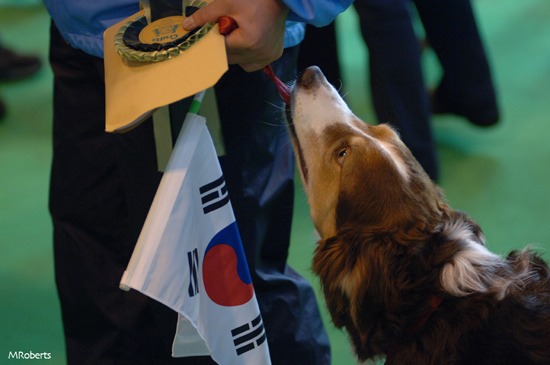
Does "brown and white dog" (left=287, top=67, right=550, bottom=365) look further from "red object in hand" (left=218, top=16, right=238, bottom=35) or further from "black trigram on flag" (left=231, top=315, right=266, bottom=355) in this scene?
"red object in hand" (left=218, top=16, right=238, bottom=35)

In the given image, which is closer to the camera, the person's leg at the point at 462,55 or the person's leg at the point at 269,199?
the person's leg at the point at 269,199

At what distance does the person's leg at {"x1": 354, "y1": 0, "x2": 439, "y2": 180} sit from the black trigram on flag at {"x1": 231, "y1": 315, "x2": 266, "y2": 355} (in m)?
1.55

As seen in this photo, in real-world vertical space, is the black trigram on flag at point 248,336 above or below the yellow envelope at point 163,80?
below

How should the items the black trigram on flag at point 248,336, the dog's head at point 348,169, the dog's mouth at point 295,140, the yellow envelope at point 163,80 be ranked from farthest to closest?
the dog's mouth at point 295,140 < the dog's head at point 348,169 < the black trigram on flag at point 248,336 < the yellow envelope at point 163,80

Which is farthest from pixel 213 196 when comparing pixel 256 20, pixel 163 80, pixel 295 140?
pixel 295 140

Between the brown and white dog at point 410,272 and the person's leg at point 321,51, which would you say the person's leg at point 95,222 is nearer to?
the brown and white dog at point 410,272

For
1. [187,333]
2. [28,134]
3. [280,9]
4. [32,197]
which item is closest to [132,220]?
[187,333]

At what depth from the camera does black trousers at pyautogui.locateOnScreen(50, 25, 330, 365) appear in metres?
1.96

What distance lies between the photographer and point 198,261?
1.71m

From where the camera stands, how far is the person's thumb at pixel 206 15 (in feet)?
5.11

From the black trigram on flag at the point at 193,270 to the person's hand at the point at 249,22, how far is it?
43cm

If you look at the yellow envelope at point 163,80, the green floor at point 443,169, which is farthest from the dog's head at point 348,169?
the green floor at point 443,169

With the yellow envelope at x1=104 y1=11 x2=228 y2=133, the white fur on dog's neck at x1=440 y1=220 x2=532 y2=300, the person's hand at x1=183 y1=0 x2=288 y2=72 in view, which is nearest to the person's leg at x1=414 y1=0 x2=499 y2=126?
the white fur on dog's neck at x1=440 y1=220 x2=532 y2=300

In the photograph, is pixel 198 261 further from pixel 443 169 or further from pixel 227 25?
pixel 443 169
